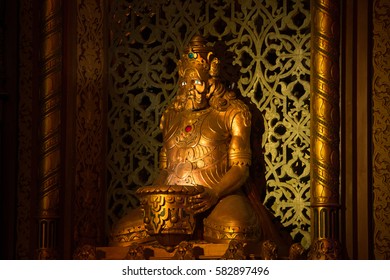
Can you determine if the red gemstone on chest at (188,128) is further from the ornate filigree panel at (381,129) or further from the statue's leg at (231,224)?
the ornate filigree panel at (381,129)

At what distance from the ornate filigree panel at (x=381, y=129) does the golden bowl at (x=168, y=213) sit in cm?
106

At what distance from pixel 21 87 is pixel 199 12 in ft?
4.10

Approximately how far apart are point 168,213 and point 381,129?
1.32 m

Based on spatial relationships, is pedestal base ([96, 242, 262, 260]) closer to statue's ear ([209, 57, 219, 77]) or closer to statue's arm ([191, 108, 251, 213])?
statue's arm ([191, 108, 251, 213])

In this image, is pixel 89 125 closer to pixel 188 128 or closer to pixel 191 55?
pixel 188 128

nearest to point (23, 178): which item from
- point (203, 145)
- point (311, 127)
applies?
point (203, 145)

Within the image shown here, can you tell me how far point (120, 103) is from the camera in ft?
25.7

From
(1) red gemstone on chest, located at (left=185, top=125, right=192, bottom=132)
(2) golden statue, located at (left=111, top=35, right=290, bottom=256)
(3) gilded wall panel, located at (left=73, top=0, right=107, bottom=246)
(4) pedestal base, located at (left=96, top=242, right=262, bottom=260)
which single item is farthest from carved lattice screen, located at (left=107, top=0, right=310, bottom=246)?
(4) pedestal base, located at (left=96, top=242, right=262, bottom=260)

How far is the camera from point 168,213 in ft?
22.2

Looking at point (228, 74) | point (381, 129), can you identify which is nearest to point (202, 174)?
point (228, 74)

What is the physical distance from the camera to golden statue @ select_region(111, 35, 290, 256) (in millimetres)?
6777

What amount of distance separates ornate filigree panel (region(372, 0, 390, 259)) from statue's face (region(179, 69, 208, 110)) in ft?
3.45

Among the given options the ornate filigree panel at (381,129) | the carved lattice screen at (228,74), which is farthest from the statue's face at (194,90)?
the ornate filigree panel at (381,129)

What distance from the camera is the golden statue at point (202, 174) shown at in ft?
22.2
